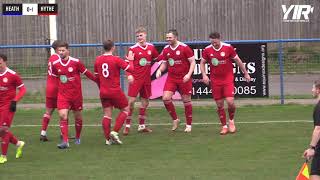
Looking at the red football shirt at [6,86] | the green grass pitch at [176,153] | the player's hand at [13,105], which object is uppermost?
the red football shirt at [6,86]

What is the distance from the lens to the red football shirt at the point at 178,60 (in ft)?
45.3

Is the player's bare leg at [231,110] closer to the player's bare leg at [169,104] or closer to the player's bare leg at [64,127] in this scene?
the player's bare leg at [169,104]

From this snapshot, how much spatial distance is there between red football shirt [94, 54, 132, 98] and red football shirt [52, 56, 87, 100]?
1.12ft

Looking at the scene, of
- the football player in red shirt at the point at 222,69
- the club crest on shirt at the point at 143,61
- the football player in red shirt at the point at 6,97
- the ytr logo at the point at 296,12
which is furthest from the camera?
the ytr logo at the point at 296,12

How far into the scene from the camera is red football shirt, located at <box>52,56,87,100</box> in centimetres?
A: 1216

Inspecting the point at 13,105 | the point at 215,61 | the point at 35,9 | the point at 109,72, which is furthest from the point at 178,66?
the point at 35,9

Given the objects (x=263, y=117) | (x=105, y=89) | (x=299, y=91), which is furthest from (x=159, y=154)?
(x=299, y=91)

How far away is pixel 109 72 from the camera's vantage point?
12211 mm

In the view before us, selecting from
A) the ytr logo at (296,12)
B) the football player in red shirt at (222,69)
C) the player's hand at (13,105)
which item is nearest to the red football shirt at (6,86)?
the player's hand at (13,105)

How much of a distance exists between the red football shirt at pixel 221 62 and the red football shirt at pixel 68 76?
106 inches

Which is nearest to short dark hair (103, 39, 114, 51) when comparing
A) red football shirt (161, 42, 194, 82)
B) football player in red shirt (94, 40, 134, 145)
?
football player in red shirt (94, 40, 134, 145)

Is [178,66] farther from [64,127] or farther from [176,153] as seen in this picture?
[64,127]

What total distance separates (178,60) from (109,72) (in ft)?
6.94

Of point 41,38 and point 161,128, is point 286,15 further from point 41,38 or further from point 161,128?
point 161,128
